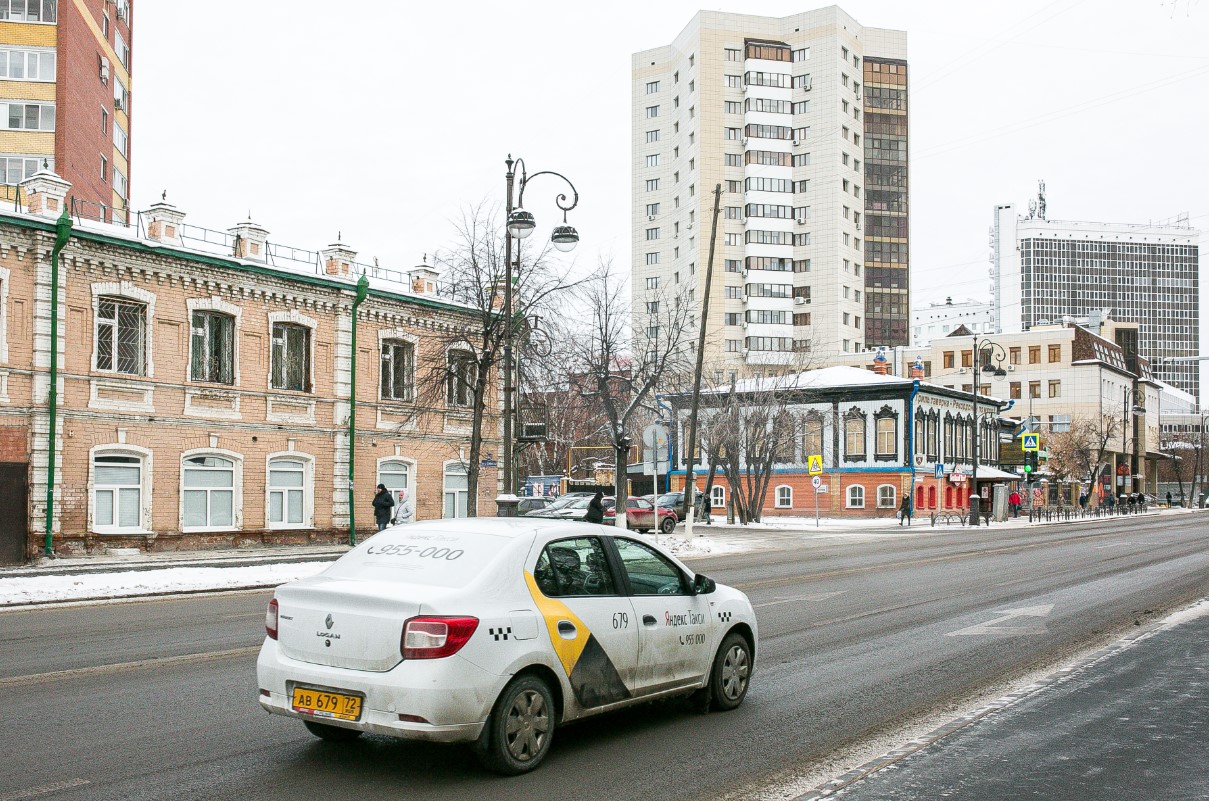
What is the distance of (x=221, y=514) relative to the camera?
95.0 feet

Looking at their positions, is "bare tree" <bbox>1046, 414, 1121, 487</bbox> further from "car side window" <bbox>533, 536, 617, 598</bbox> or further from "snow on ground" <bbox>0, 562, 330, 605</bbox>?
"car side window" <bbox>533, 536, 617, 598</bbox>

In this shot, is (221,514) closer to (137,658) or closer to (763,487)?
(137,658)

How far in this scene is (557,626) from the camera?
6.76 meters

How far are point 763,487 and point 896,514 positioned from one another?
1225 centimetres

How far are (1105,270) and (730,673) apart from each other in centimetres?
19827

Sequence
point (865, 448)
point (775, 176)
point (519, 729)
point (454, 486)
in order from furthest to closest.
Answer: point (775, 176) < point (865, 448) < point (454, 486) < point (519, 729)

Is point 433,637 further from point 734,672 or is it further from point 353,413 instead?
point 353,413

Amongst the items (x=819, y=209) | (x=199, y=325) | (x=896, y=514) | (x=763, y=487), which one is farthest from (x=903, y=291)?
(x=199, y=325)

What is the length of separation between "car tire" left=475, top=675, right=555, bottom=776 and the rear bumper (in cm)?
10

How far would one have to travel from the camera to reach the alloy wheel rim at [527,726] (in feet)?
A: 21.2

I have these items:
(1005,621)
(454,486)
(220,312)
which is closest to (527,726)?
(1005,621)

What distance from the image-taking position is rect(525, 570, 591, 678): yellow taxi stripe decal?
6.73m

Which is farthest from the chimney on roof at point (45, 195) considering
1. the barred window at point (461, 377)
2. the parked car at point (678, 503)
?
the parked car at point (678, 503)

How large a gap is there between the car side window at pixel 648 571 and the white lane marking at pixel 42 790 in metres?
3.54
